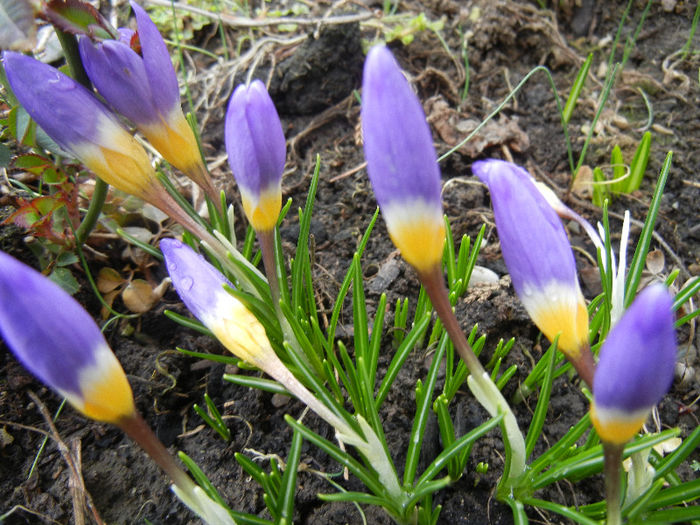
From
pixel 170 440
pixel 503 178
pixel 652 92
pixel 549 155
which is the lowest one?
pixel 170 440

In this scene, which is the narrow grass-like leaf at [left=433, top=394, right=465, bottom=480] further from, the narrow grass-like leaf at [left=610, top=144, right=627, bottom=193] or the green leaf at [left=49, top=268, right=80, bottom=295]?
the narrow grass-like leaf at [left=610, top=144, right=627, bottom=193]

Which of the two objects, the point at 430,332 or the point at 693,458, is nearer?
the point at 693,458

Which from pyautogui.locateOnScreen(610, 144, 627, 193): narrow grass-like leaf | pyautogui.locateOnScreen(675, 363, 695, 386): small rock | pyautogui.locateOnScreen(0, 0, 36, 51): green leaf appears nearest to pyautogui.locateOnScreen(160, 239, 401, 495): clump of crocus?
pyautogui.locateOnScreen(0, 0, 36, 51): green leaf

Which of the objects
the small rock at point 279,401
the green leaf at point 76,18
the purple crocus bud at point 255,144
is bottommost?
the small rock at point 279,401

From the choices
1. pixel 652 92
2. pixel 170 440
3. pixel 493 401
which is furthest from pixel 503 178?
pixel 652 92

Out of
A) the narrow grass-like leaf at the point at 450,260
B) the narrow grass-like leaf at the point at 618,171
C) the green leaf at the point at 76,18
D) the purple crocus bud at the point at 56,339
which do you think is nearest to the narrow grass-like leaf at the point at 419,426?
the narrow grass-like leaf at the point at 450,260

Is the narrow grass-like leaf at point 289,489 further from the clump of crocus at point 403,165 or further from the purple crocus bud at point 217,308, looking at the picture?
the clump of crocus at point 403,165

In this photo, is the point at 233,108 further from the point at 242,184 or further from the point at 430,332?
the point at 430,332

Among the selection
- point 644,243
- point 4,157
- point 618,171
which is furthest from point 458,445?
point 618,171
